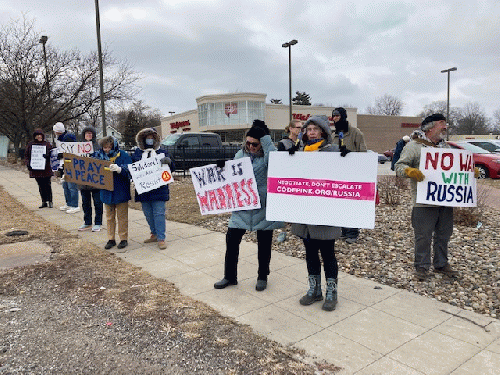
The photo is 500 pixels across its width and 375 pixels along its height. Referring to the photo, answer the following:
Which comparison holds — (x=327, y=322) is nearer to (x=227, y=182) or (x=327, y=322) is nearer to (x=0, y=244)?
(x=227, y=182)

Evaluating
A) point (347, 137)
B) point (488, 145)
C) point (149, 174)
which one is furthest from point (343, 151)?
point (488, 145)

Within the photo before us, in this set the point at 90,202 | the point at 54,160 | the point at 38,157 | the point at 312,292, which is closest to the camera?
the point at 312,292

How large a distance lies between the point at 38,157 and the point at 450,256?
8.96 metres

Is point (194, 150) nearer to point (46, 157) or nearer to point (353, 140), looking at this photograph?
point (46, 157)

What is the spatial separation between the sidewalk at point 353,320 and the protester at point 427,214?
1.94 feet

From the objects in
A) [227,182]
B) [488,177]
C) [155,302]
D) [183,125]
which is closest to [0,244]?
[155,302]

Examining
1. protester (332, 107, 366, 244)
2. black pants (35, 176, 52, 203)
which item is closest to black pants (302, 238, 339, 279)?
protester (332, 107, 366, 244)

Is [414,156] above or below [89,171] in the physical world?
above

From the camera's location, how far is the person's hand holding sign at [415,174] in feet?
14.1

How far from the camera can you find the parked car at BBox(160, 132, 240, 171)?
617 inches

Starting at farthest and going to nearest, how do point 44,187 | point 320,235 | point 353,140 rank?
point 44,187 → point 353,140 → point 320,235

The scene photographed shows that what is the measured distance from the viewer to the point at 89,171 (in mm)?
6473

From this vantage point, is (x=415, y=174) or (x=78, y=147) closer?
(x=415, y=174)

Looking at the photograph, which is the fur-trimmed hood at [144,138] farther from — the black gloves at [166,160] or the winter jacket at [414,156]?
the winter jacket at [414,156]
